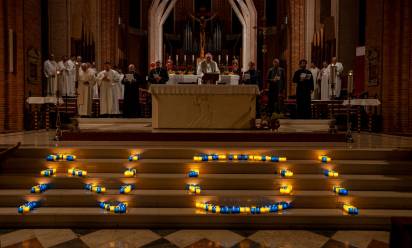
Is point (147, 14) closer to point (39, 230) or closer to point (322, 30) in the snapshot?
point (322, 30)

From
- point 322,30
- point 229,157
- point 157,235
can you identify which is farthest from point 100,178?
point 322,30

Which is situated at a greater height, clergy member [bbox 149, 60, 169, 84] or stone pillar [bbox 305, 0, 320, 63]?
stone pillar [bbox 305, 0, 320, 63]

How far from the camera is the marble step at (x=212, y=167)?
6.04 m

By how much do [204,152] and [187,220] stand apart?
65.1 inches

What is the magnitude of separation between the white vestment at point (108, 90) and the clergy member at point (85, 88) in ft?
1.01

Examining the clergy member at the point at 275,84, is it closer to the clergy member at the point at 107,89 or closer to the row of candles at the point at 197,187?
the clergy member at the point at 107,89

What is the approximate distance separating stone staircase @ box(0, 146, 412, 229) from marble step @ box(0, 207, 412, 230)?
11mm

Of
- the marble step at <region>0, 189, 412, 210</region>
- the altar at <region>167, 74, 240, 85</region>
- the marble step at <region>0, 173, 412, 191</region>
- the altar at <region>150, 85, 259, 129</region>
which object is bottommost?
the marble step at <region>0, 189, 412, 210</region>

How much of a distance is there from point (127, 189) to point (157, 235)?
990mm

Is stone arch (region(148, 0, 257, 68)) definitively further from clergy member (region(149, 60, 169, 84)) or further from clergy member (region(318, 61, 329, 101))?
clergy member (region(149, 60, 169, 84))

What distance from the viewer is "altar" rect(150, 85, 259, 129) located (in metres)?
9.06

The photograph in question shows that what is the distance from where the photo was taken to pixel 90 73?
511 inches

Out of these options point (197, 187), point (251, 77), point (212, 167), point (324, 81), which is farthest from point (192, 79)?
point (197, 187)

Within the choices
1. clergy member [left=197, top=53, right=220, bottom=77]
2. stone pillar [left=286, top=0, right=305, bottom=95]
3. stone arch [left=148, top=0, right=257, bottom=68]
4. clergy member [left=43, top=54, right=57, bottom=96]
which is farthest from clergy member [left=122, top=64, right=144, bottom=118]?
stone arch [left=148, top=0, right=257, bottom=68]
